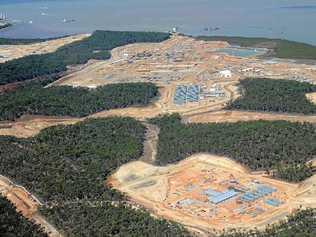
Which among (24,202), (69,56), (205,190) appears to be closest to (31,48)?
(69,56)

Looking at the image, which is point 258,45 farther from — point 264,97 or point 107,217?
point 107,217

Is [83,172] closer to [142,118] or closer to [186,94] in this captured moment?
[142,118]

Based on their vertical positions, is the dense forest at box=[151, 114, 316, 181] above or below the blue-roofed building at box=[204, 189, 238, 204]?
above

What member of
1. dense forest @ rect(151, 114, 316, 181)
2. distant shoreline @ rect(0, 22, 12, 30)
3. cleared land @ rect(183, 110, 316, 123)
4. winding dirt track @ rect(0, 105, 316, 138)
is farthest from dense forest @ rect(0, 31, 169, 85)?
distant shoreline @ rect(0, 22, 12, 30)

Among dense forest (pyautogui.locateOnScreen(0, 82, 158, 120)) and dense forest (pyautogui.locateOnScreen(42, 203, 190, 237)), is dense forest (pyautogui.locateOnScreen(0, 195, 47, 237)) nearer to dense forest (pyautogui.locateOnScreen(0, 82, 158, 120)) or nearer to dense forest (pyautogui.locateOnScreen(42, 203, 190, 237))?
dense forest (pyautogui.locateOnScreen(42, 203, 190, 237))

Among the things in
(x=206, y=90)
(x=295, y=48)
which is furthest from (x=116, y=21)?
(x=206, y=90)

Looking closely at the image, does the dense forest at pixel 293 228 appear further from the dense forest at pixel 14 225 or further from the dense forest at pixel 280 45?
the dense forest at pixel 280 45
